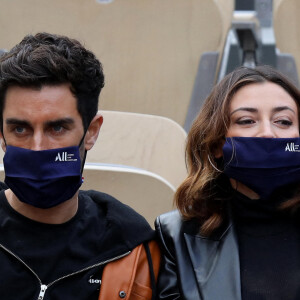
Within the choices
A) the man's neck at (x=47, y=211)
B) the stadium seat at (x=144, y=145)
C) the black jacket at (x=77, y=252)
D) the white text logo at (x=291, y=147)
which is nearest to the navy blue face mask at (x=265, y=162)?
the white text logo at (x=291, y=147)

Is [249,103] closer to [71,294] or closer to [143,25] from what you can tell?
[71,294]

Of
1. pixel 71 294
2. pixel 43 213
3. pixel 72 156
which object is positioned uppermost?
pixel 72 156

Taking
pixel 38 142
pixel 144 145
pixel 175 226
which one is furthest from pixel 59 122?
pixel 144 145

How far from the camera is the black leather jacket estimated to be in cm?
133

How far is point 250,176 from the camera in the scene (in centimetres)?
136

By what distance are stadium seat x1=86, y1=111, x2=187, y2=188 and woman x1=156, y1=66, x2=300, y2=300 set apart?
0.33 meters

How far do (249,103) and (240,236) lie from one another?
0.27m

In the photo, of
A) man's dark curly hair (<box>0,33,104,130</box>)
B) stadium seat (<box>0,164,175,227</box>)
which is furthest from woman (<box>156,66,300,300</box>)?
man's dark curly hair (<box>0,33,104,130</box>)

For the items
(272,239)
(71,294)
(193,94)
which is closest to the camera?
(71,294)

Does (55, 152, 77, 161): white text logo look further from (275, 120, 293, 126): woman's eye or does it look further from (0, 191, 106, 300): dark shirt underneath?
(275, 120, 293, 126): woman's eye

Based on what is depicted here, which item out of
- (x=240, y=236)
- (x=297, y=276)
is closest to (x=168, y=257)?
(x=240, y=236)

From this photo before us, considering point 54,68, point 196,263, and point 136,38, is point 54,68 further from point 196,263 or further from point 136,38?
point 136,38

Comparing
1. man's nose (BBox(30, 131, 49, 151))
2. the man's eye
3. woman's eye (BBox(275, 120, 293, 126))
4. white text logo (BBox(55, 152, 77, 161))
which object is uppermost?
woman's eye (BBox(275, 120, 293, 126))

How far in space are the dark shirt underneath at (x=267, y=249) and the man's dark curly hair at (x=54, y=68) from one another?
368 mm
